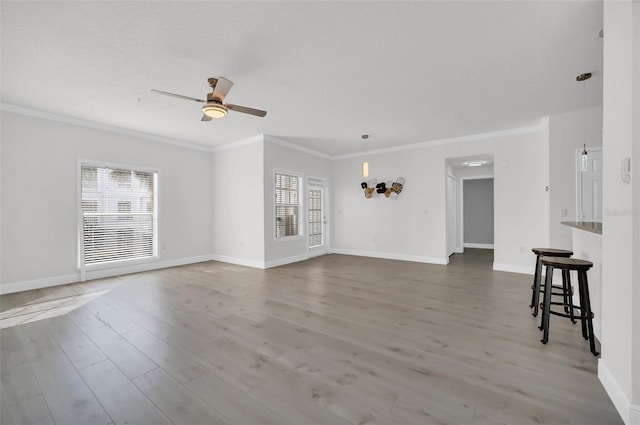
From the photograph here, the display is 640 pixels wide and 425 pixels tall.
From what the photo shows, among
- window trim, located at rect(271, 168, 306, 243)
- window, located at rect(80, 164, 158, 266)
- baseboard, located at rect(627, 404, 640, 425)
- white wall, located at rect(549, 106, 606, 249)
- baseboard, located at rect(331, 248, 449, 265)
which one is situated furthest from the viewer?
baseboard, located at rect(331, 248, 449, 265)

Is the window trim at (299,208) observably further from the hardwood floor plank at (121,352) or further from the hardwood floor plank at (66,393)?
the hardwood floor plank at (66,393)

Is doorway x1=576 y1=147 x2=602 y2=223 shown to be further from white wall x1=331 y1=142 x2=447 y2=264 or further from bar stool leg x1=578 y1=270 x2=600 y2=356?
bar stool leg x1=578 y1=270 x2=600 y2=356

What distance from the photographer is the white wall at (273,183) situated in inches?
224

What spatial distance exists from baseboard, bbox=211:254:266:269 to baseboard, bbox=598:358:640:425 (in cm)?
482

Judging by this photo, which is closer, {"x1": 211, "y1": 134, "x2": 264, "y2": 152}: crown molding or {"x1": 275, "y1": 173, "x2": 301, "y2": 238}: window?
{"x1": 211, "y1": 134, "x2": 264, "y2": 152}: crown molding

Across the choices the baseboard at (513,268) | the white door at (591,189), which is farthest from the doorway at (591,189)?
the baseboard at (513,268)

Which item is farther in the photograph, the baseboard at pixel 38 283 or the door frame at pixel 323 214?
the door frame at pixel 323 214

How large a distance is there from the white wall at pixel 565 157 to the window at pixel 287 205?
4.76 m

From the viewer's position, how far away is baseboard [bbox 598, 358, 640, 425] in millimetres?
1444

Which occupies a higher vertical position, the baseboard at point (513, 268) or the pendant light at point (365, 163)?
the pendant light at point (365, 163)

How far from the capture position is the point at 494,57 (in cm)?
272

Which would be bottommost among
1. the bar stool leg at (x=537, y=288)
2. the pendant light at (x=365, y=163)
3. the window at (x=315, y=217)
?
the bar stool leg at (x=537, y=288)

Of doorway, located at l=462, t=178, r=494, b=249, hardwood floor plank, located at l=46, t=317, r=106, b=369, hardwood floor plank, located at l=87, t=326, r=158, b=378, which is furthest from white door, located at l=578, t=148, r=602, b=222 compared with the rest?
hardwood floor plank, located at l=46, t=317, r=106, b=369

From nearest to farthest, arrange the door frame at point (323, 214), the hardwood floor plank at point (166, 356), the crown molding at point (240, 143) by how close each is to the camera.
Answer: the hardwood floor plank at point (166, 356)
the crown molding at point (240, 143)
the door frame at point (323, 214)
